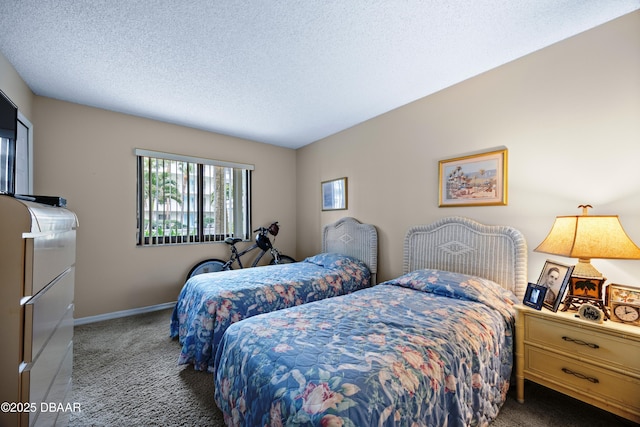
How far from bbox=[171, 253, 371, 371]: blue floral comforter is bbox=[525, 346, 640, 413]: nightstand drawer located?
1.73 meters

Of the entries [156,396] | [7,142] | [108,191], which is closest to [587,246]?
[156,396]

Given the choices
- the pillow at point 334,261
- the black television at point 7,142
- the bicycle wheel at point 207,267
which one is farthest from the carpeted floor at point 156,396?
the pillow at point 334,261

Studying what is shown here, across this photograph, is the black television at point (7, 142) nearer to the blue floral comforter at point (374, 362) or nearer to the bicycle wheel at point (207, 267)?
the blue floral comforter at point (374, 362)

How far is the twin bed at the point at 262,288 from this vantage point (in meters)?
2.18

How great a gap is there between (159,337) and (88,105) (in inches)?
111

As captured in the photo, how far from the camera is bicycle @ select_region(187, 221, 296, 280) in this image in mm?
3851

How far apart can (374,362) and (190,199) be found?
3.53 metres

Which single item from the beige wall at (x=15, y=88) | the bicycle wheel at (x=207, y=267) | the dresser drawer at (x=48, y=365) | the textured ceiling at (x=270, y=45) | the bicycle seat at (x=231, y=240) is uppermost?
the textured ceiling at (x=270, y=45)

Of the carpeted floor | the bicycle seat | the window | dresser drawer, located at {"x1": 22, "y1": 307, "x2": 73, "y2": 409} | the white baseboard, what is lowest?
the carpeted floor

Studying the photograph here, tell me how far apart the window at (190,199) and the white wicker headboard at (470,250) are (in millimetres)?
2754

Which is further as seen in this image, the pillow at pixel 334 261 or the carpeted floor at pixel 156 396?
the pillow at pixel 334 261

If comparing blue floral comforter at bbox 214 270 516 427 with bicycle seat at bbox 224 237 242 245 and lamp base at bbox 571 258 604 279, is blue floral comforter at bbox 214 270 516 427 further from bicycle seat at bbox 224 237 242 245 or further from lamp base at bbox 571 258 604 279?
bicycle seat at bbox 224 237 242 245

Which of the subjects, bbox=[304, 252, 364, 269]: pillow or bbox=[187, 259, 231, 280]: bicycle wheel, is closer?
bbox=[304, 252, 364, 269]: pillow

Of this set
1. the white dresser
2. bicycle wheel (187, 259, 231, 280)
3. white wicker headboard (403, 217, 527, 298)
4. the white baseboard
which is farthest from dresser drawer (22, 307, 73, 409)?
white wicker headboard (403, 217, 527, 298)
